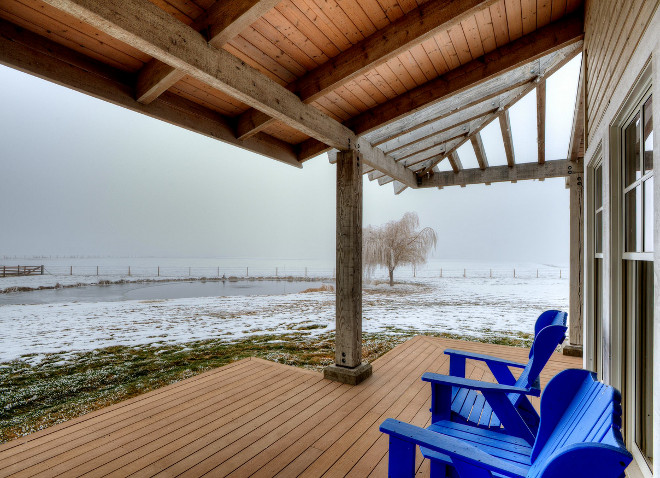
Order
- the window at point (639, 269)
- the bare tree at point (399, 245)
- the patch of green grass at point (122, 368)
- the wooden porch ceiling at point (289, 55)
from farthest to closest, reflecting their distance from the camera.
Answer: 1. the bare tree at point (399, 245)
2. the patch of green grass at point (122, 368)
3. the wooden porch ceiling at point (289, 55)
4. the window at point (639, 269)

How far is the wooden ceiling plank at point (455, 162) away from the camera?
507 cm

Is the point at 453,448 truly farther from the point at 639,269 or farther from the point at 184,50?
the point at 184,50

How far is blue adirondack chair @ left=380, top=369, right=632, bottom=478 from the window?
384 millimetres

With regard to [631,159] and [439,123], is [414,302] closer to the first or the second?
[439,123]

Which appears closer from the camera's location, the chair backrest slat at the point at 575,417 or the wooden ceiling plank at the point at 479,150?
the chair backrest slat at the point at 575,417

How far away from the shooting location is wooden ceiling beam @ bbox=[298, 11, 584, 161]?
237cm

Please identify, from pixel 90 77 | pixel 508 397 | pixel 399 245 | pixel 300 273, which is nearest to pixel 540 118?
pixel 508 397

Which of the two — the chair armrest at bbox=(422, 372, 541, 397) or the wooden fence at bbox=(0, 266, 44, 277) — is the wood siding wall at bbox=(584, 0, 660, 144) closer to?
the chair armrest at bbox=(422, 372, 541, 397)

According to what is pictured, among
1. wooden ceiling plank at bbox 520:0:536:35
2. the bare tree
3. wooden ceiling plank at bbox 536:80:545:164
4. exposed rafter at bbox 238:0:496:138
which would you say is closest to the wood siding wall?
wooden ceiling plank at bbox 520:0:536:35

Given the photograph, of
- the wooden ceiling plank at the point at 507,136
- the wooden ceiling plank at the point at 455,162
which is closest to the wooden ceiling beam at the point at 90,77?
the wooden ceiling plank at the point at 507,136

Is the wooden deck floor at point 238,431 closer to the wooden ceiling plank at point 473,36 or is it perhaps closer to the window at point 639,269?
the window at point 639,269

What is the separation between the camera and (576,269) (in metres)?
4.29

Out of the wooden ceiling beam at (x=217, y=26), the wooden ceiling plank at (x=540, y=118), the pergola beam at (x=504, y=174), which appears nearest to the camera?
the wooden ceiling beam at (x=217, y=26)

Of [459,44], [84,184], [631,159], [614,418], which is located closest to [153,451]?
[614,418]
